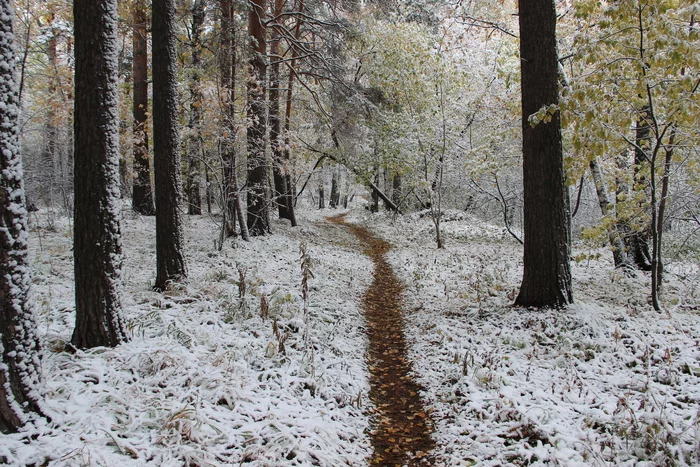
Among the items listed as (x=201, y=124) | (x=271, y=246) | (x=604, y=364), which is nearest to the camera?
(x=604, y=364)

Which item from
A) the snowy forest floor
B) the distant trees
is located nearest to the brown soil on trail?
the snowy forest floor

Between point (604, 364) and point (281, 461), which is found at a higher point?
point (604, 364)

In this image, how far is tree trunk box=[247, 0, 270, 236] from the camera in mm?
11078

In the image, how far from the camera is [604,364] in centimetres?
477

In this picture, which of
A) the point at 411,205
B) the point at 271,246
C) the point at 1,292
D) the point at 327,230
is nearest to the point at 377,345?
the point at 1,292

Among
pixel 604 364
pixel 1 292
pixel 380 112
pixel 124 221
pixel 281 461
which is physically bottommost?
pixel 281 461

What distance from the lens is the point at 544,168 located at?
6.21m

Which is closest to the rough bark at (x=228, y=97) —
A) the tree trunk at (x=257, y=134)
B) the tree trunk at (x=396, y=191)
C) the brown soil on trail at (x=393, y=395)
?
the tree trunk at (x=257, y=134)

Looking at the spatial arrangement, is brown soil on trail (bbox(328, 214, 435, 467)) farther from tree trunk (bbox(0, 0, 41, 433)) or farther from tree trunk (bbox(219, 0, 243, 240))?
tree trunk (bbox(219, 0, 243, 240))

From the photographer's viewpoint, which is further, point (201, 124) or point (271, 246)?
point (271, 246)

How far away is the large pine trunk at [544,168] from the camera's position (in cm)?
619

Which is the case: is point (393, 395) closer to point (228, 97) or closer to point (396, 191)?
point (228, 97)

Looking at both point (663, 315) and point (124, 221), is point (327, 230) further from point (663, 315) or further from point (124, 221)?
point (663, 315)

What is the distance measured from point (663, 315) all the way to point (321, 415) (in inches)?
212
